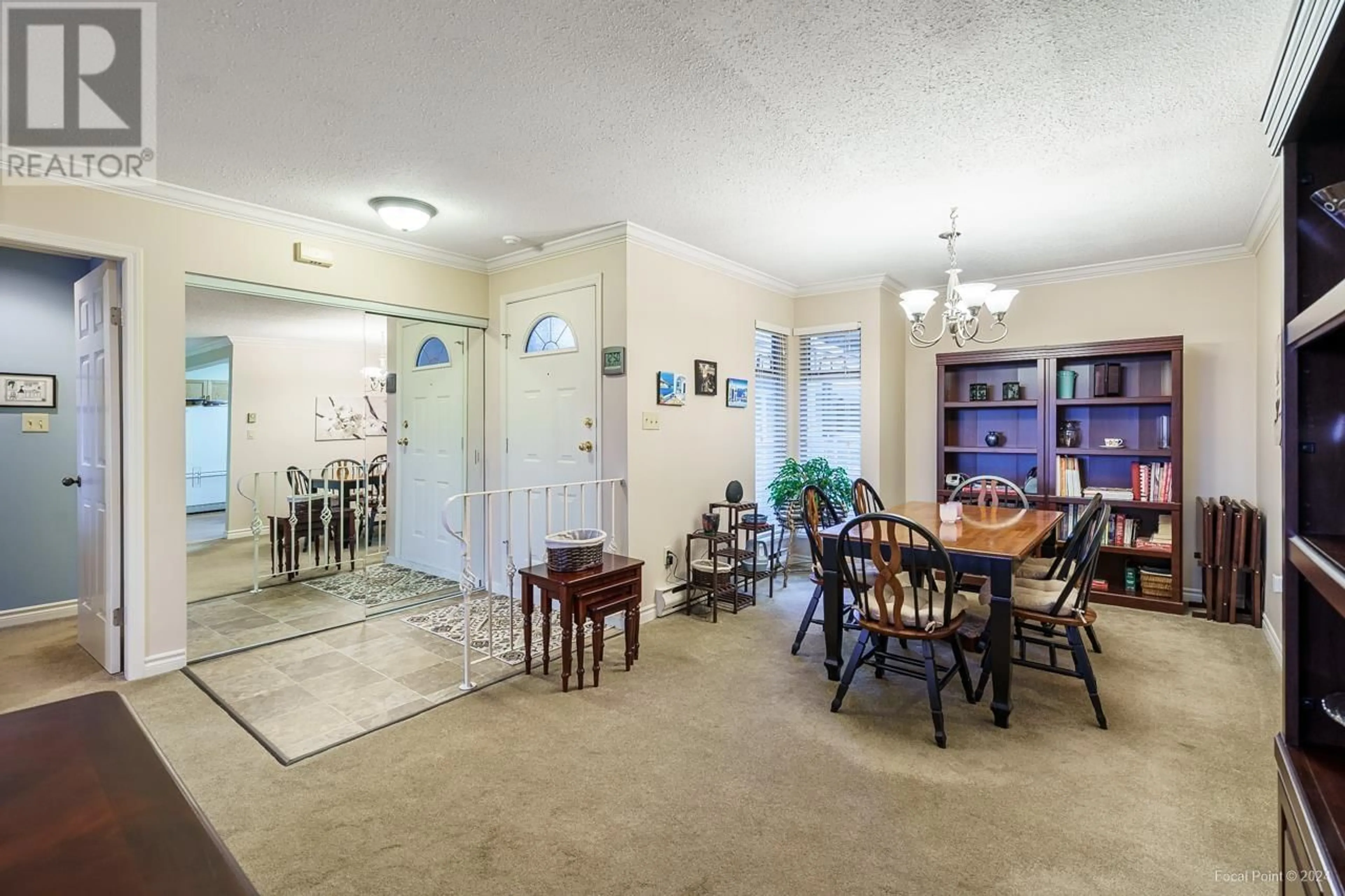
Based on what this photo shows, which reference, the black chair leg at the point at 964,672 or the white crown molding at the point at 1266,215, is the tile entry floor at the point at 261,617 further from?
the white crown molding at the point at 1266,215

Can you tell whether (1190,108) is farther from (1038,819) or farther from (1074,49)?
(1038,819)

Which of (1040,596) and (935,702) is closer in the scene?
(935,702)

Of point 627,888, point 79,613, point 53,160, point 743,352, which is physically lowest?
point 627,888

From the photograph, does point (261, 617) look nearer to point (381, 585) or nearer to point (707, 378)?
point (381, 585)

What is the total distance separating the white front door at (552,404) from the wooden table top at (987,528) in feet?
5.87

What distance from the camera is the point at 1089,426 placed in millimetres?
4805

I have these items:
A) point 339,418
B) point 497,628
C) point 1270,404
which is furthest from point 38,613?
point 1270,404

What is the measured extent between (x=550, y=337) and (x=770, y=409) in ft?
6.89

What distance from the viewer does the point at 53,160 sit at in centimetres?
273

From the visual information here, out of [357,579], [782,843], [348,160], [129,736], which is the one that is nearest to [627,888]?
[782,843]

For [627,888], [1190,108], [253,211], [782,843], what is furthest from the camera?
[253,211]

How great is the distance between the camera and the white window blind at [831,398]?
530 centimetres

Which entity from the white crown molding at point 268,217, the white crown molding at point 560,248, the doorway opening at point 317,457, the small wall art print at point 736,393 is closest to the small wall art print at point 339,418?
the doorway opening at point 317,457

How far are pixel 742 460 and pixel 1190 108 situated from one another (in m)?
3.32
